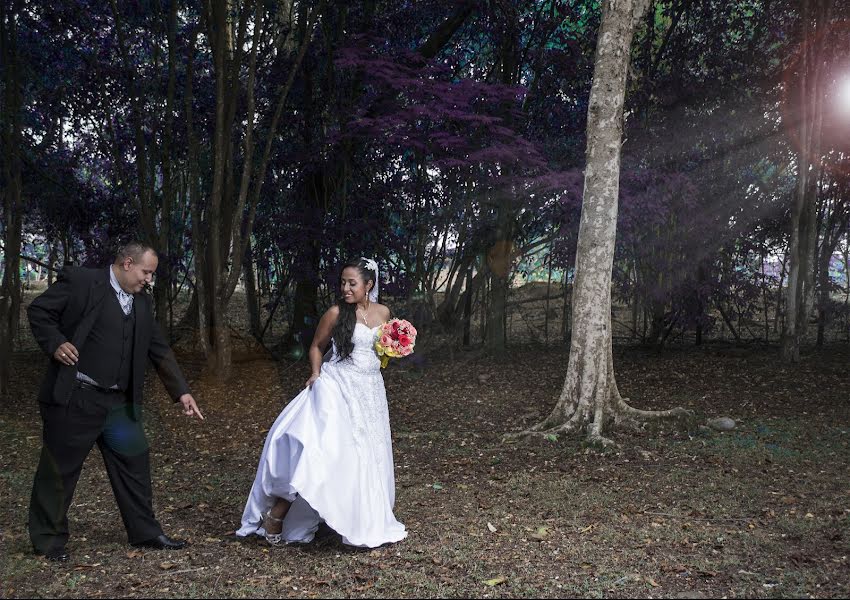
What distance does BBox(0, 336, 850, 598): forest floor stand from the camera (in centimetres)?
468

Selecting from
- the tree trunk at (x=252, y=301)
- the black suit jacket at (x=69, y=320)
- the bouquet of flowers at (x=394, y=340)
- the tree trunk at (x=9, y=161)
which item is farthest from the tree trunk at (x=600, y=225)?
the tree trunk at (x=252, y=301)

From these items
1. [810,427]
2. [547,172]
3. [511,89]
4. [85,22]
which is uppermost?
[85,22]

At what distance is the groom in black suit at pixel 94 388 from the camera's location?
488 centimetres

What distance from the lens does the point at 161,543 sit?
5.29m

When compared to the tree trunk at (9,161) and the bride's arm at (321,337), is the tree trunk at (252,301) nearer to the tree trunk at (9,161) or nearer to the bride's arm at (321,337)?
the tree trunk at (9,161)

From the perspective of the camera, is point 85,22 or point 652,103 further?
point 652,103

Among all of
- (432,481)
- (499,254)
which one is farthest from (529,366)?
(432,481)

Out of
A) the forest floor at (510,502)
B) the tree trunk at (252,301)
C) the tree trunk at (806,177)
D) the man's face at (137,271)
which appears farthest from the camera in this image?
the tree trunk at (252,301)

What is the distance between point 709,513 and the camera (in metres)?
6.04

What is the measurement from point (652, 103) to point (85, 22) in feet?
27.6

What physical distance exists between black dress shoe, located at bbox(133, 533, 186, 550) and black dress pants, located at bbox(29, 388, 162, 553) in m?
0.04

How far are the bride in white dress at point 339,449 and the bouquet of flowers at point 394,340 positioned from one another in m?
0.05

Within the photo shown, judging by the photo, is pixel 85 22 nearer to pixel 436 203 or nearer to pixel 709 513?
pixel 436 203

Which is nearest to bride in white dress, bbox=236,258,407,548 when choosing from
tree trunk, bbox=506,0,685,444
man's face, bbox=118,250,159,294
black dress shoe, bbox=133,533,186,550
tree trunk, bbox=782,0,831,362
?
black dress shoe, bbox=133,533,186,550
